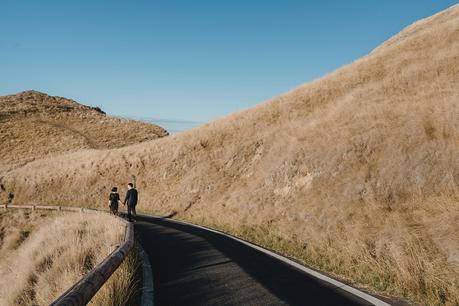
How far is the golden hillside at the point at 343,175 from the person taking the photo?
938 cm

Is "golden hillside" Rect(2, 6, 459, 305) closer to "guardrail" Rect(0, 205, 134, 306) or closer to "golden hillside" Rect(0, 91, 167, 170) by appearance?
"guardrail" Rect(0, 205, 134, 306)

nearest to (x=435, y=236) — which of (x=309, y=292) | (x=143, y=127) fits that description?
(x=309, y=292)

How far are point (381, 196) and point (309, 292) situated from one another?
765cm

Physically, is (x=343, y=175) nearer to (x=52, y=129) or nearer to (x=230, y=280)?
(x=230, y=280)

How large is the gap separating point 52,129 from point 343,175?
218ft

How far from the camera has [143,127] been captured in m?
77.0

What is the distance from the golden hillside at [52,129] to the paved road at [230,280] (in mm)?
49445

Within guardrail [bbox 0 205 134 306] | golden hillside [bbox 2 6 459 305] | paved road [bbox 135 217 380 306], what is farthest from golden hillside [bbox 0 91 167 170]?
guardrail [bbox 0 205 134 306]

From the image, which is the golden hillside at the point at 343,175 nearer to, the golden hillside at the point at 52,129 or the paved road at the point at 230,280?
the paved road at the point at 230,280

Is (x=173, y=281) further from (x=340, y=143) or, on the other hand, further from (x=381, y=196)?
(x=340, y=143)

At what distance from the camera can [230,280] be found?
7223mm

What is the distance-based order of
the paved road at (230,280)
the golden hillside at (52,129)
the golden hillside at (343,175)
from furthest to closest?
the golden hillside at (52,129)
the golden hillside at (343,175)
the paved road at (230,280)

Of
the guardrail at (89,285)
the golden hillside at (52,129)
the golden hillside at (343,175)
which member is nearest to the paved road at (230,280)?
the guardrail at (89,285)

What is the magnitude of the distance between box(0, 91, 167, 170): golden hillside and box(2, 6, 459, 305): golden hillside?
24.6 m
